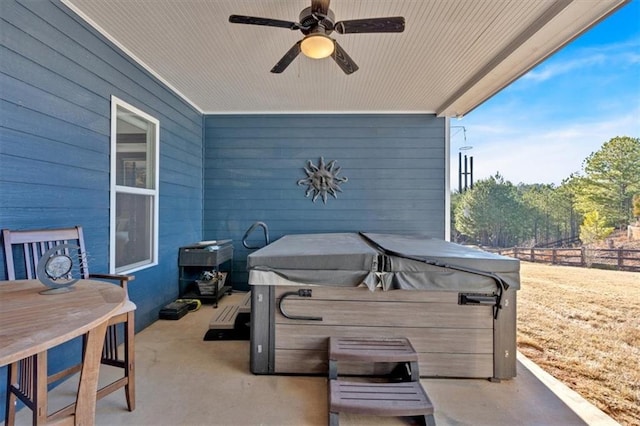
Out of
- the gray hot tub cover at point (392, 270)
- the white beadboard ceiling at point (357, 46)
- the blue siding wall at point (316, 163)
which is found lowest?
the gray hot tub cover at point (392, 270)

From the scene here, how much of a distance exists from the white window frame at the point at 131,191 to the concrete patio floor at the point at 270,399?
1.01m

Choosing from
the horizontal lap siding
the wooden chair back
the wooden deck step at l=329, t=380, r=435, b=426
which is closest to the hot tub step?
the wooden deck step at l=329, t=380, r=435, b=426

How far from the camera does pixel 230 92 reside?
3910 mm

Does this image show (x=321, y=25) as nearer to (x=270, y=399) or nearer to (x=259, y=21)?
(x=259, y=21)

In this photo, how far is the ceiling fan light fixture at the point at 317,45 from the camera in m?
1.95

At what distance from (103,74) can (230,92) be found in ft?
5.18

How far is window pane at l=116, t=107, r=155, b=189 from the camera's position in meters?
2.87

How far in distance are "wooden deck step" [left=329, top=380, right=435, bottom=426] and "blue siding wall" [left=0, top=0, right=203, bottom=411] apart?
211 centimetres

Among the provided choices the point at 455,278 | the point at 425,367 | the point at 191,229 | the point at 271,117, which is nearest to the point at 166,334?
the point at 191,229

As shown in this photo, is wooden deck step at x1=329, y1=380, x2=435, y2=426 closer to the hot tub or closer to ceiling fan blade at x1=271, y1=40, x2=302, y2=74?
the hot tub

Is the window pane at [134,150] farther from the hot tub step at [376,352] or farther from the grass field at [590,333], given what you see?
the grass field at [590,333]

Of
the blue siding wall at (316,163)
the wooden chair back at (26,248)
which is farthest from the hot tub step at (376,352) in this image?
the blue siding wall at (316,163)

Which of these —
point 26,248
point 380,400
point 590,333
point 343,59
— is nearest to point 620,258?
point 590,333

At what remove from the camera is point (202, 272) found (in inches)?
166
